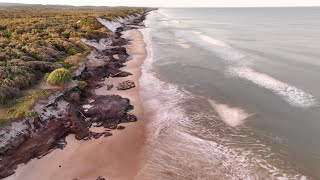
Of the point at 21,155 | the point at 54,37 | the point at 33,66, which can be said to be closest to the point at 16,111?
the point at 21,155

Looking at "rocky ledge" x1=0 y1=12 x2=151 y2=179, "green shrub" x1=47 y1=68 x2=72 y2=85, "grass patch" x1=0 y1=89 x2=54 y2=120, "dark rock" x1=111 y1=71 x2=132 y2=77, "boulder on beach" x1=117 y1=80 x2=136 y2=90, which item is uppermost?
"green shrub" x1=47 y1=68 x2=72 y2=85

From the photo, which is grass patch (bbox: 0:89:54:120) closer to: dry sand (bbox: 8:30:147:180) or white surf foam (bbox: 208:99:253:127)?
dry sand (bbox: 8:30:147:180)

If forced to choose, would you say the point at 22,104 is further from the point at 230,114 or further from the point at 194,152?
the point at 230,114

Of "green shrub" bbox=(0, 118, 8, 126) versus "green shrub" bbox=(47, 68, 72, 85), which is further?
"green shrub" bbox=(47, 68, 72, 85)

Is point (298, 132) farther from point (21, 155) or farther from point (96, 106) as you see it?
point (21, 155)

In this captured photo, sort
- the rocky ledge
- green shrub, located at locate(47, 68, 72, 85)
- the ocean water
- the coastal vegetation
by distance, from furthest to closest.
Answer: green shrub, located at locate(47, 68, 72, 85)
the coastal vegetation
the rocky ledge
the ocean water

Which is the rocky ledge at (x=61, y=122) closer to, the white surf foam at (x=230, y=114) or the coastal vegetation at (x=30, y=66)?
the coastal vegetation at (x=30, y=66)

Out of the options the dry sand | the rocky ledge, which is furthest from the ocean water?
the rocky ledge
